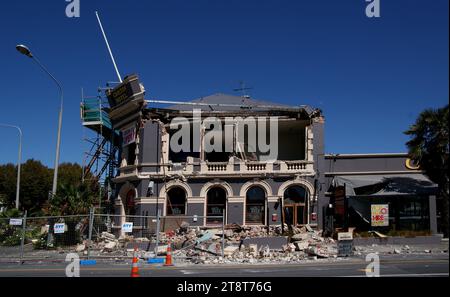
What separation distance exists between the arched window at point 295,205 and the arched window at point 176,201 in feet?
21.6

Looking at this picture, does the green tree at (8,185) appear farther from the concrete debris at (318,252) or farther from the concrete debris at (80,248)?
the concrete debris at (318,252)

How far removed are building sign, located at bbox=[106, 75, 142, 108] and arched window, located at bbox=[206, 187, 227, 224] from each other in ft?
27.5

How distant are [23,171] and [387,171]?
45.6m

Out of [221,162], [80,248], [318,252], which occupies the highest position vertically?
[221,162]

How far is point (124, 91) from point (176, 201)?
27.5ft

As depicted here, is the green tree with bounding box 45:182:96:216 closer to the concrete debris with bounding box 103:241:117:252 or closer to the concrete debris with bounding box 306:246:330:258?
the concrete debris with bounding box 103:241:117:252

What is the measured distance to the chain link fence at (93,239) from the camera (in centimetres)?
2095

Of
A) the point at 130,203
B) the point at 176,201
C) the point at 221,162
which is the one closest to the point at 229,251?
the point at 221,162

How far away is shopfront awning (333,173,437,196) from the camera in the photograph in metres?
26.2

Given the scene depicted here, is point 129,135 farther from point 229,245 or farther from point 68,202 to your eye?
point 229,245

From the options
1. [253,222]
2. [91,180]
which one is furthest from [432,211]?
[91,180]

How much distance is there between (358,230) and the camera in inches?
1051

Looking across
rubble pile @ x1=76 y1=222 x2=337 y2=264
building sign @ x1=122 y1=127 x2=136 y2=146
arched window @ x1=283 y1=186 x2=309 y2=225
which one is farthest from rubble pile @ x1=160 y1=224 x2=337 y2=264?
building sign @ x1=122 y1=127 x2=136 y2=146

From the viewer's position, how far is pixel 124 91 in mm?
31469
